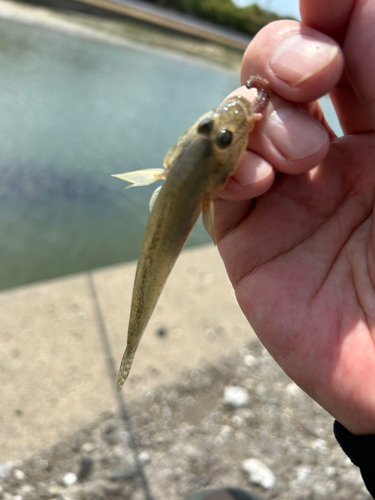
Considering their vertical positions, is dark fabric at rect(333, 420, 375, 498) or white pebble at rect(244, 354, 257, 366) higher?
dark fabric at rect(333, 420, 375, 498)

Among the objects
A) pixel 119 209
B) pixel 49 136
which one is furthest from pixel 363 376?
pixel 49 136

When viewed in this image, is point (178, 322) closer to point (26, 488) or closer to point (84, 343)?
point (84, 343)

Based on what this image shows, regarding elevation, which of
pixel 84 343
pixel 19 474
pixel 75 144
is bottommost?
pixel 75 144

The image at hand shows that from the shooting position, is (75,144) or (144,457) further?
(75,144)

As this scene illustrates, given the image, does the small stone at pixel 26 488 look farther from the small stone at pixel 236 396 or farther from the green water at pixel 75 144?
the green water at pixel 75 144

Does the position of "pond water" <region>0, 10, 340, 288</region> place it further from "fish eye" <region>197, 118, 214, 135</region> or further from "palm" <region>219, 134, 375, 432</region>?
"fish eye" <region>197, 118, 214, 135</region>

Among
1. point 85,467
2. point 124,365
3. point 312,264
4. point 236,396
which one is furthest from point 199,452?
point 312,264

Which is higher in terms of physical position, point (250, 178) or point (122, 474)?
point (250, 178)

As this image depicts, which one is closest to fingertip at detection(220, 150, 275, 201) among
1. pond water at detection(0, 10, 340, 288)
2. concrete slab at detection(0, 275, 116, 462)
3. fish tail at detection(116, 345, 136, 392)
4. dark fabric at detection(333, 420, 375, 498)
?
fish tail at detection(116, 345, 136, 392)
